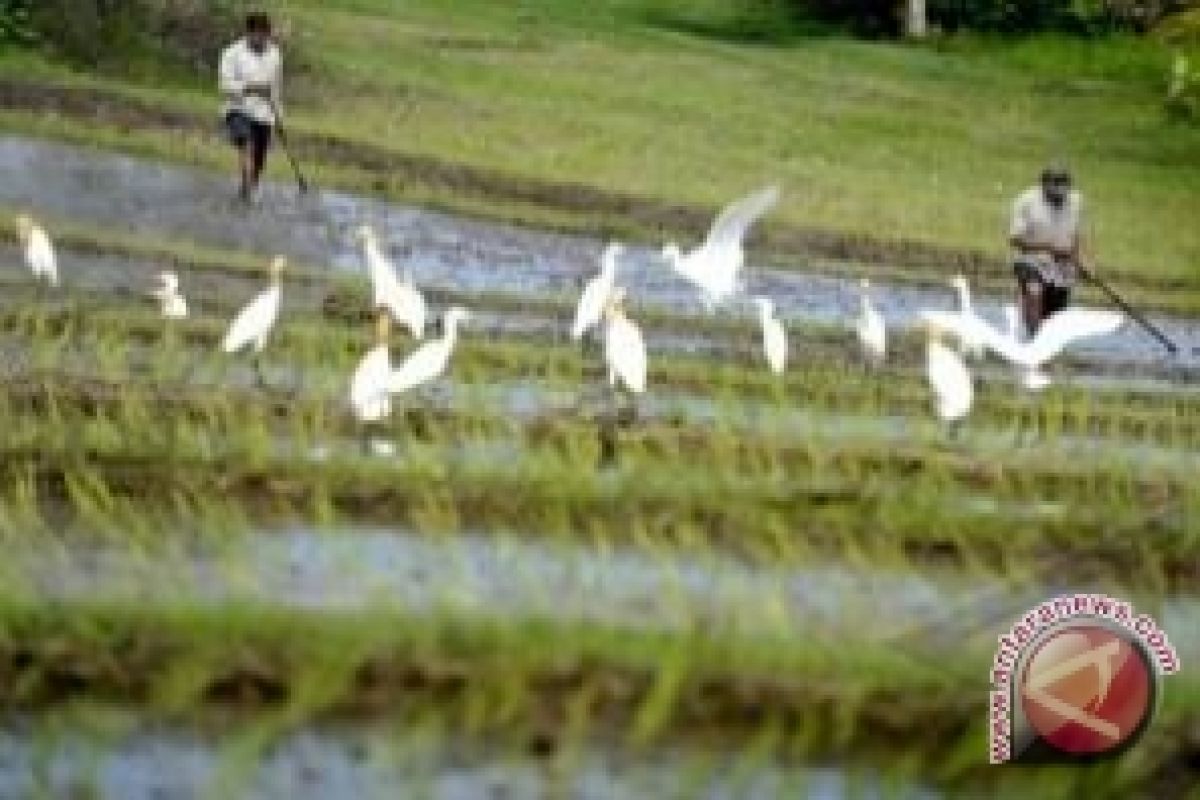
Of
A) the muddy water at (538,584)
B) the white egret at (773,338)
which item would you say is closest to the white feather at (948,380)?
the white egret at (773,338)

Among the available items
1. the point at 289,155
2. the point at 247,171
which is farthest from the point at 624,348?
the point at 289,155

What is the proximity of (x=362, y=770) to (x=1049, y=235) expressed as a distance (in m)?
8.19

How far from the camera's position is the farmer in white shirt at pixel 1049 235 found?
13875mm

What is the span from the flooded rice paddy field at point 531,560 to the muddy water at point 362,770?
1 cm

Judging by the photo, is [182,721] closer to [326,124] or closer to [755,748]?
[755,748]

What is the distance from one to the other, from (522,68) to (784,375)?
620 inches

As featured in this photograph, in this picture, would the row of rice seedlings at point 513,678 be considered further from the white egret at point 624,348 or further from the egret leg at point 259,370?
the egret leg at point 259,370

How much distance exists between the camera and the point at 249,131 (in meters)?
18.3

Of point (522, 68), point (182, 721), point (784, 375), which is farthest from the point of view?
point (522, 68)

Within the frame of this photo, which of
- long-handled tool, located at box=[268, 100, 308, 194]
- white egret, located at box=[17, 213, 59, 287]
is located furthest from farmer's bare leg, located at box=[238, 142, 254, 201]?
white egret, located at box=[17, 213, 59, 287]

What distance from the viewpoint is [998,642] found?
729 centimetres

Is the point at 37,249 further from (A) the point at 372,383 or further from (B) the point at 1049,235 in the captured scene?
(B) the point at 1049,235

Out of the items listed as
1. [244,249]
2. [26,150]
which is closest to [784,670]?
[244,249]

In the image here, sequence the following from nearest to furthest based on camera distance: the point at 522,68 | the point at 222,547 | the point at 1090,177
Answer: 1. the point at 222,547
2. the point at 1090,177
3. the point at 522,68
